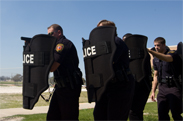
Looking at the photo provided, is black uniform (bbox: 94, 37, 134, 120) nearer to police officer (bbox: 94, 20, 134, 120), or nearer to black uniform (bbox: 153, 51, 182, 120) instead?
police officer (bbox: 94, 20, 134, 120)

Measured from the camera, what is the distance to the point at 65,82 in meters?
3.03

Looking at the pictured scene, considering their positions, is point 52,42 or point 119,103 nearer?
point 119,103

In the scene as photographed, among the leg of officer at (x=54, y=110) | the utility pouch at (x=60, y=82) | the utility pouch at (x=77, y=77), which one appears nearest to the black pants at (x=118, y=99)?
the utility pouch at (x=77, y=77)

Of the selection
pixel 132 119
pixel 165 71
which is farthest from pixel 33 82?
pixel 165 71

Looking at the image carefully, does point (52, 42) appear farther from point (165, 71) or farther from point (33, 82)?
point (165, 71)

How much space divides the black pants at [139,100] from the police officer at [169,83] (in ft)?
0.95

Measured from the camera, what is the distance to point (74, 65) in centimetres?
314

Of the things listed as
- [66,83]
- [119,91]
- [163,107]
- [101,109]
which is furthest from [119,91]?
[163,107]

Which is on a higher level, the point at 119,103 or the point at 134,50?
the point at 134,50

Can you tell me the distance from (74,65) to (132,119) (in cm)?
182

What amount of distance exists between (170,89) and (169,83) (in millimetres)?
117

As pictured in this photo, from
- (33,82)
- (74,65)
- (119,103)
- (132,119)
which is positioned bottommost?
(132,119)

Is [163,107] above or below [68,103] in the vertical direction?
below

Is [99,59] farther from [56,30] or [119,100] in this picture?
[56,30]
